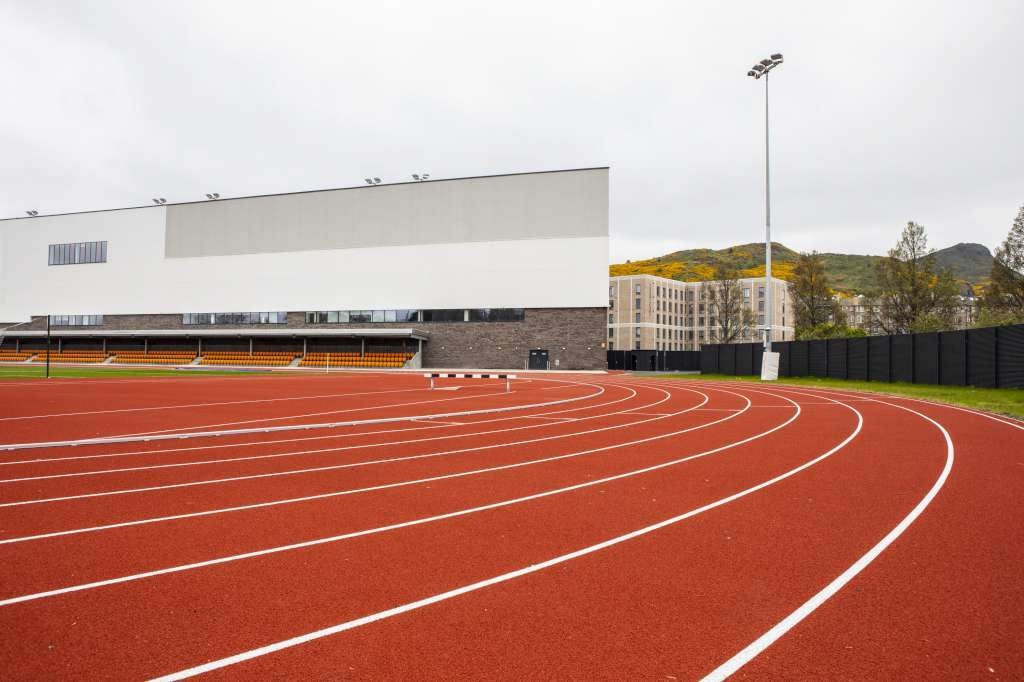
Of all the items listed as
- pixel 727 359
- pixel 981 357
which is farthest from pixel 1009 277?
pixel 981 357

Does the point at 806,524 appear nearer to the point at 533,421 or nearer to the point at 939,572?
the point at 939,572

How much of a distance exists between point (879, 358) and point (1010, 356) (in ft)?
26.3

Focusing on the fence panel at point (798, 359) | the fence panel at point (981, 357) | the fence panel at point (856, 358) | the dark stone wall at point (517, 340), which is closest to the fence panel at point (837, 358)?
the fence panel at point (856, 358)

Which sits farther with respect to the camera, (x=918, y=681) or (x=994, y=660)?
(x=994, y=660)

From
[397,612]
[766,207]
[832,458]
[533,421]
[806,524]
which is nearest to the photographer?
[397,612]

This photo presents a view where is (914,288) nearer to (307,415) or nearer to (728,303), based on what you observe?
(728,303)

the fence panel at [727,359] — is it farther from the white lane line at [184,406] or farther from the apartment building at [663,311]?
the apartment building at [663,311]

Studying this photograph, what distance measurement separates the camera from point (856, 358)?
3150 cm

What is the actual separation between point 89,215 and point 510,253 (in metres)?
42.6

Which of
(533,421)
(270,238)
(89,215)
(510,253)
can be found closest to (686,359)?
(510,253)

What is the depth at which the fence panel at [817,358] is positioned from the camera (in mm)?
34531

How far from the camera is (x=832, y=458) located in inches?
376

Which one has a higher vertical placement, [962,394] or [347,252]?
[347,252]

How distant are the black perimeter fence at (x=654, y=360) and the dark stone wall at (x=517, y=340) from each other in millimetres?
13276
